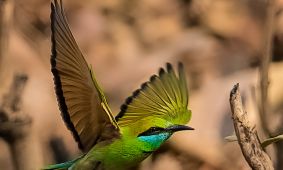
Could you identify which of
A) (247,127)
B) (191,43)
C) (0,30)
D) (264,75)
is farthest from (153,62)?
(247,127)

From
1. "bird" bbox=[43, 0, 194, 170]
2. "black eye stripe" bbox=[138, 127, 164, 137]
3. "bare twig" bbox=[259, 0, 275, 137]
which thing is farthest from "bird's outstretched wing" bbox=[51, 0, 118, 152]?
"bare twig" bbox=[259, 0, 275, 137]

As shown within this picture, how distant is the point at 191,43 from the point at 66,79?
2905 mm

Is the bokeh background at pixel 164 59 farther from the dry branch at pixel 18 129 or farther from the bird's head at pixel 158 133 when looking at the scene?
the bird's head at pixel 158 133

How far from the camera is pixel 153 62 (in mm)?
5246

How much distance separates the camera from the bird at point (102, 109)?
259 centimetres

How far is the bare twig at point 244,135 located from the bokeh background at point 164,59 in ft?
2.91

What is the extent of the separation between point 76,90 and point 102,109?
99 millimetres

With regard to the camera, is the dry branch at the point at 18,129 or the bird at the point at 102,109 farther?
the dry branch at the point at 18,129

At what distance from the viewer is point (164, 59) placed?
5.29m

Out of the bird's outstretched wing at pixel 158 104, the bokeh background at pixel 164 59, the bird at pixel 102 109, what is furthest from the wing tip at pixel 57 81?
the bokeh background at pixel 164 59

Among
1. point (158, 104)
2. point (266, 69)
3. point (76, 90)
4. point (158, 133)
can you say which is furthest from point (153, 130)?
point (266, 69)

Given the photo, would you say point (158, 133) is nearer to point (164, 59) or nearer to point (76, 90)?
point (76, 90)

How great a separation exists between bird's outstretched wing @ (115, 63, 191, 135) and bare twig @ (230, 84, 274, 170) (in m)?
0.34

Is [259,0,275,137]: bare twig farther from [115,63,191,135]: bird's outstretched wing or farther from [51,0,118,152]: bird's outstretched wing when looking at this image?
[51,0,118,152]: bird's outstretched wing
